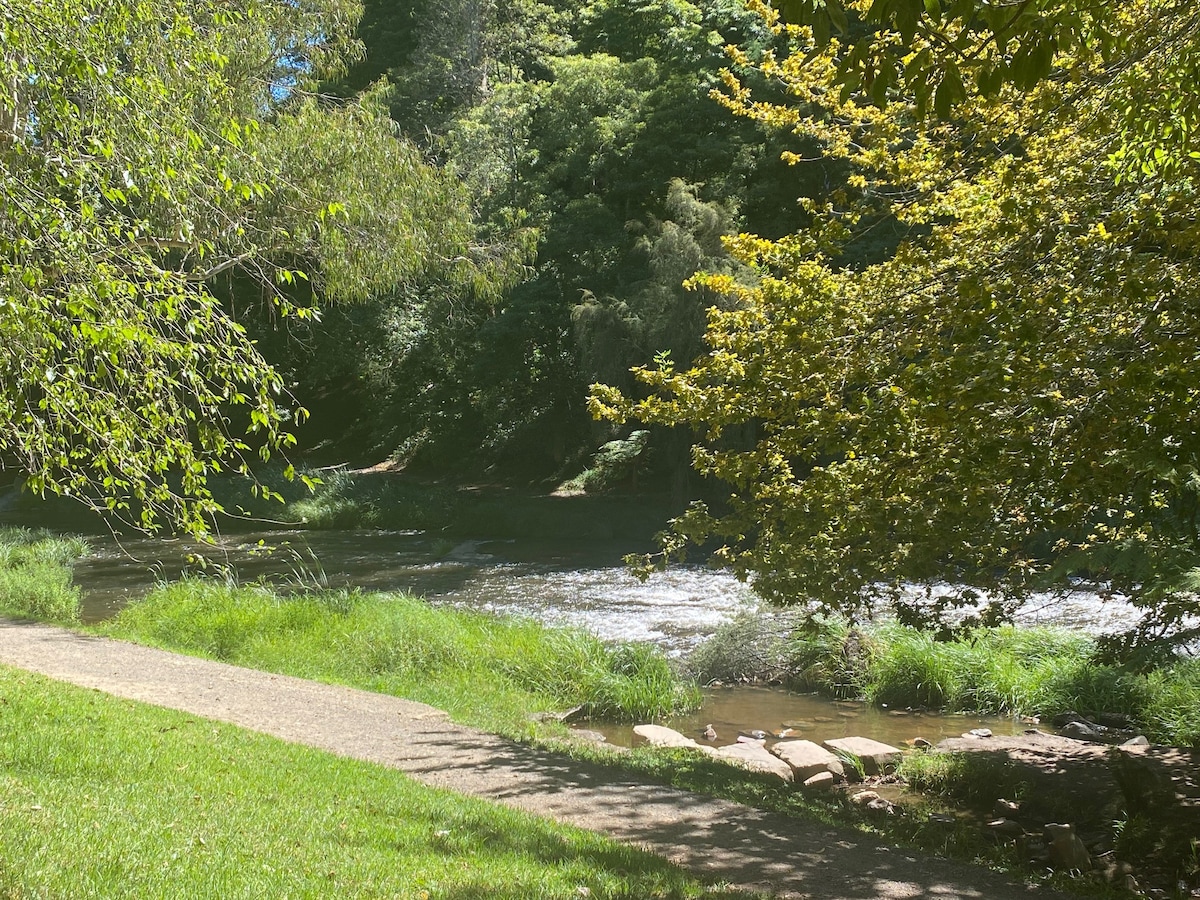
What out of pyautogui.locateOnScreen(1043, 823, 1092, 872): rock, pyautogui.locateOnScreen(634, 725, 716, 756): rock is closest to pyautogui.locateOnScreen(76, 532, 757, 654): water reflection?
pyautogui.locateOnScreen(634, 725, 716, 756): rock

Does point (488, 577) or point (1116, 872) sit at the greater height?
point (488, 577)

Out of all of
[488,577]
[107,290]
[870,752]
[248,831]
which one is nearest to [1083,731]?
[870,752]

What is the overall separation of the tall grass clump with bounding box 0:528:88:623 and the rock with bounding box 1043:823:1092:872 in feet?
43.0

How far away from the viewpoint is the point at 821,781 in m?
10.2

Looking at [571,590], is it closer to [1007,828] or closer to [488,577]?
[488,577]

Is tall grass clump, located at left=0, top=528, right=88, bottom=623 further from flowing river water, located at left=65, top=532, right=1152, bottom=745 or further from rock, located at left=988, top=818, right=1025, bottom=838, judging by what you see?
rock, located at left=988, top=818, right=1025, bottom=838

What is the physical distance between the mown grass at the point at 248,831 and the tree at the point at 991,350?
116 inches

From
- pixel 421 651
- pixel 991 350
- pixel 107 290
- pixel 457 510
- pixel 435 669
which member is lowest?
pixel 435 669

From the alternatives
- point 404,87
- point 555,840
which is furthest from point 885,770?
point 404,87

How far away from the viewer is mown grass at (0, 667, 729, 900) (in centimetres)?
515

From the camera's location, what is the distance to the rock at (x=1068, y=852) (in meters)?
8.05

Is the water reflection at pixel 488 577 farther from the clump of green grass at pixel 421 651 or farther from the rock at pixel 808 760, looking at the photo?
the rock at pixel 808 760

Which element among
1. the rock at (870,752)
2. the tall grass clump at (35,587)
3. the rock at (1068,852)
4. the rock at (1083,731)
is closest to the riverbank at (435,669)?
the rock at (1068,852)

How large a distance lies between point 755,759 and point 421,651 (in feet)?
16.8
